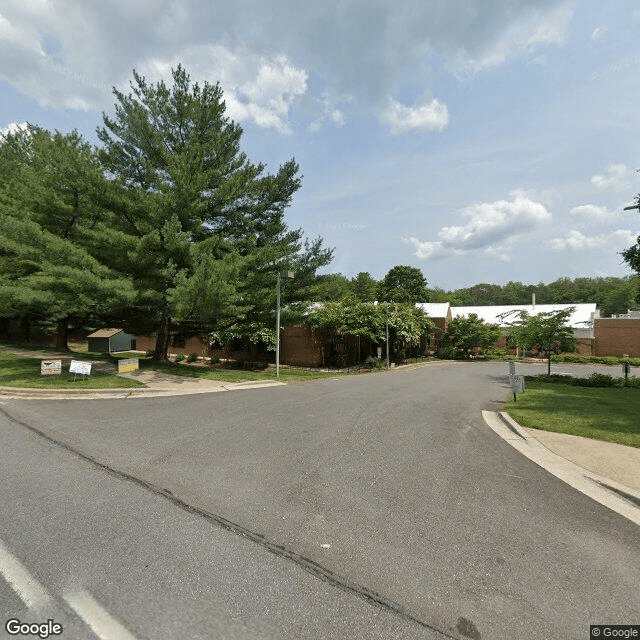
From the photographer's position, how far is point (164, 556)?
3146 millimetres

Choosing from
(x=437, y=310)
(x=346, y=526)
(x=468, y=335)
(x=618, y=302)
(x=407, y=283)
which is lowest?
(x=346, y=526)

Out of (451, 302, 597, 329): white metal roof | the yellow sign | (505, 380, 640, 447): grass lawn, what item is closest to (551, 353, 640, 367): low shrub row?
(451, 302, 597, 329): white metal roof

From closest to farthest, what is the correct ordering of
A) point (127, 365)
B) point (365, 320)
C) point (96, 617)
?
point (96, 617) → point (127, 365) → point (365, 320)

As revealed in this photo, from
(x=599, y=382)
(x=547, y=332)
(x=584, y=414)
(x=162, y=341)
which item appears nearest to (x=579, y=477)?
(x=584, y=414)

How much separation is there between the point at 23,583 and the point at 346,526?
2.77 metres

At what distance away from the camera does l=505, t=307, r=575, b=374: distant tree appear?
60.1 ft

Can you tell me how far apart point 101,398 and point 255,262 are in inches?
339

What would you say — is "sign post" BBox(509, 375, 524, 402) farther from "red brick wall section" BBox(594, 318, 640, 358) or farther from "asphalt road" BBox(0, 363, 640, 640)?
"red brick wall section" BBox(594, 318, 640, 358)

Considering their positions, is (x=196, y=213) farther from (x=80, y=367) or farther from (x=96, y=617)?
(x=96, y=617)

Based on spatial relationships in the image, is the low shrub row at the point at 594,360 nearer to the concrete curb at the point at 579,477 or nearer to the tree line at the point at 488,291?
the tree line at the point at 488,291

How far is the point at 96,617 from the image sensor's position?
2.44m

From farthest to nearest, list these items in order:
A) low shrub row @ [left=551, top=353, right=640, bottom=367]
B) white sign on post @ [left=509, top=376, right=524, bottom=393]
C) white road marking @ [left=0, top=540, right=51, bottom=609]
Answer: low shrub row @ [left=551, top=353, right=640, bottom=367] < white sign on post @ [left=509, top=376, right=524, bottom=393] < white road marking @ [left=0, top=540, right=51, bottom=609]

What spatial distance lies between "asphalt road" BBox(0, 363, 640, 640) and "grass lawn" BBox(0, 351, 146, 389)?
4.72m

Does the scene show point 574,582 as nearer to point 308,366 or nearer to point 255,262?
point 255,262
